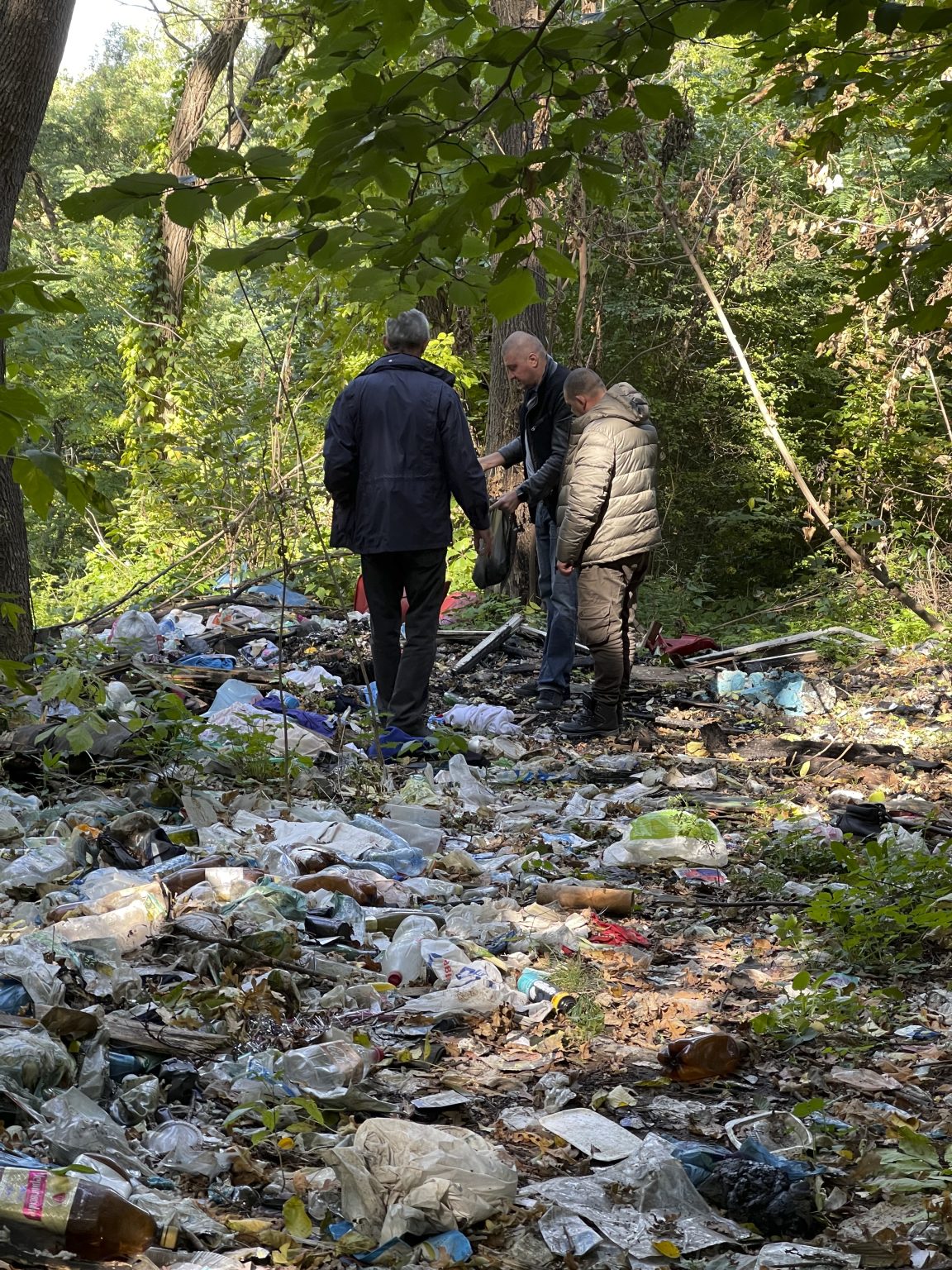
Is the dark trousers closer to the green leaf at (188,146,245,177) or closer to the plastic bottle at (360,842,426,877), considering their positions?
the plastic bottle at (360,842,426,877)

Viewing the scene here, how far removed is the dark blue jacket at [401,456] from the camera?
6328 mm

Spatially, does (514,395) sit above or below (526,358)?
above

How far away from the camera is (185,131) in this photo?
15008 millimetres

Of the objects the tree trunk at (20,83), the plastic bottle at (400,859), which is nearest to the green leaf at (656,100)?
the plastic bottle at (400,859)

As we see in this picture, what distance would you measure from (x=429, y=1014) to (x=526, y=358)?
4.84 metres

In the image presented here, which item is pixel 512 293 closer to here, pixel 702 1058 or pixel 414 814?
pixel 702 1058

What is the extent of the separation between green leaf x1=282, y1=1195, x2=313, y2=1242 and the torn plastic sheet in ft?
1.46

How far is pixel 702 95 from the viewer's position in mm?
17609

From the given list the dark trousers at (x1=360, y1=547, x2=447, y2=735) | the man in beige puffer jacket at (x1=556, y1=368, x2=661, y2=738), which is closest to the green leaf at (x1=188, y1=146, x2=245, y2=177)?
the dark trousers at (x1=360, y1=547, x2=447, y2=735)

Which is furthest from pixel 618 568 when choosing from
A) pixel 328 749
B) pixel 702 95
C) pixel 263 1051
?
pixel 702 95

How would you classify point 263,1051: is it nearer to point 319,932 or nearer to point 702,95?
point 319,932

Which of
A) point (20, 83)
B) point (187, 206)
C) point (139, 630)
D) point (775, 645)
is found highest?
point (20, 83)

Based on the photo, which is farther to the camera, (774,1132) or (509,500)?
(509,500)

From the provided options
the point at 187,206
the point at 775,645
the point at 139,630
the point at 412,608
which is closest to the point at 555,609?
the point at 412,608
